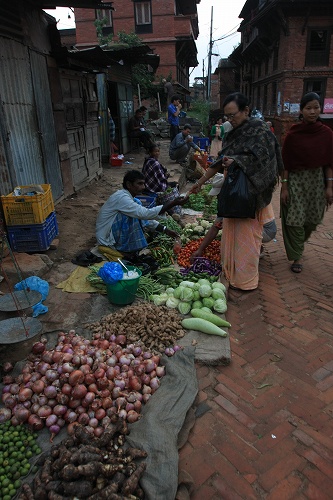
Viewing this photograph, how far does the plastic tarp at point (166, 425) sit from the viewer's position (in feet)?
6.31

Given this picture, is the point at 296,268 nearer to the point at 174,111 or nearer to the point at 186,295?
the point at 186,295

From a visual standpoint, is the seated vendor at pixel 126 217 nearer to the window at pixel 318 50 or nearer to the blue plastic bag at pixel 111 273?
the blue plastic bag at pixel 111 273

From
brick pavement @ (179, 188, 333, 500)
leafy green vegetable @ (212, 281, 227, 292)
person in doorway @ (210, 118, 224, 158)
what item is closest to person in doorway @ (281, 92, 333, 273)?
brick pavement @ (179, 188, 333, 500)

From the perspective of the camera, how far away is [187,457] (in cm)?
220

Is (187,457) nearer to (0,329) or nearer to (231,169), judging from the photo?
(0,329)

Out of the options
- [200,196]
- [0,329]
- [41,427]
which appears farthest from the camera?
[200,196]

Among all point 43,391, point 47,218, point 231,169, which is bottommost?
point 43,391

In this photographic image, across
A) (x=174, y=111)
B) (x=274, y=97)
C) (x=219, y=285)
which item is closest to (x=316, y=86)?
(x=274, y=97)

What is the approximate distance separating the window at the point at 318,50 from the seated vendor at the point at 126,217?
19.2m

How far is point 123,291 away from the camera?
3.52 meters

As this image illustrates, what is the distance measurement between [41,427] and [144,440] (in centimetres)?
68

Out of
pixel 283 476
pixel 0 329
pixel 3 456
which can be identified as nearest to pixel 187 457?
pixel 283 476

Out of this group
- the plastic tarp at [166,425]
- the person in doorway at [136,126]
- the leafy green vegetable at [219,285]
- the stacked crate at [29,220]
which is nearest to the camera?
the plastic tarp at [166,425]

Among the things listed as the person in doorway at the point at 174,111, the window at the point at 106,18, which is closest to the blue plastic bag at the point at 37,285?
the person in doorway at the point at 174,111
